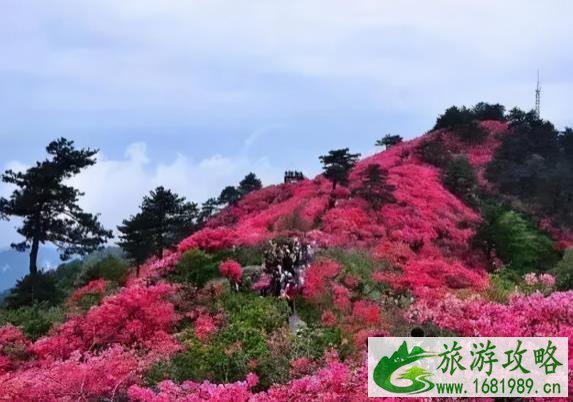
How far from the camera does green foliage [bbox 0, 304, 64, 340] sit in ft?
64.2

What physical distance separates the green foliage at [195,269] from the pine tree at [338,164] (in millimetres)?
11095

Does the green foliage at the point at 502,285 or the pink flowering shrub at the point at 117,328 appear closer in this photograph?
the pink flowering shrub at the point at 117,328

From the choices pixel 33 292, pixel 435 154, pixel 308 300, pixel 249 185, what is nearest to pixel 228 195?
pixel 249 185

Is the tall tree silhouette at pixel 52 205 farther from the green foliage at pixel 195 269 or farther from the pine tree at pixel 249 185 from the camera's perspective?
the pine tree at pixel 249 185

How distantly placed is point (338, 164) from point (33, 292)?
1487cm

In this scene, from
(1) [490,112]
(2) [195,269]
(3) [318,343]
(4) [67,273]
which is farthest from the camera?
(1) [490,112]

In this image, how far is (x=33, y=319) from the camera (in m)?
20.7

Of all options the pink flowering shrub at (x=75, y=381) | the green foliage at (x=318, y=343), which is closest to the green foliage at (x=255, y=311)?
the green foliage at (x=318, y=343)

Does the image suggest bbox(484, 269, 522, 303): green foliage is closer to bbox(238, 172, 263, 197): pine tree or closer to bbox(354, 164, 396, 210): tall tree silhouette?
bbox(354, 164, 396, 210): tall tree silhouette

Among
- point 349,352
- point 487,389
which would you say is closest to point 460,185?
point 349,352

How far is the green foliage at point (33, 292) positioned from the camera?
81.9ft

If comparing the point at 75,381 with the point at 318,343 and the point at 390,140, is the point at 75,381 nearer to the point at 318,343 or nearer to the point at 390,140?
the point at 318,343

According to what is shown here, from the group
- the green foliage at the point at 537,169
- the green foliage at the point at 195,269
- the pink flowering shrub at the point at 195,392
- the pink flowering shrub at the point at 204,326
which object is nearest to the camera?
the pink flowering shrub at the point at 195,392

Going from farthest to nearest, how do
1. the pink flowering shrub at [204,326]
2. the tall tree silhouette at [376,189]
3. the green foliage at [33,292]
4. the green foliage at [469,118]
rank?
the green foliage at [469,118]
the tall tree silhouette at [376,189]
the green foliage at [33,292]
the pink flowering shrub at [204,326]
